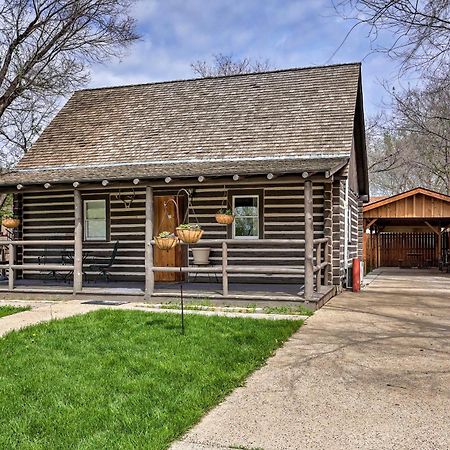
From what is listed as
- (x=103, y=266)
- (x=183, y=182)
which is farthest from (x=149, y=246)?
(x=103, y=266)

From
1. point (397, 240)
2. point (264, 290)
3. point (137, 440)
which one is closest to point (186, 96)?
point (264, 290)

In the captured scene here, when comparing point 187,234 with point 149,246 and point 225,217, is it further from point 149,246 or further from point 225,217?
point 225,217

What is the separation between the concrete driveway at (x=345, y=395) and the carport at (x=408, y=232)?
11.6 meters

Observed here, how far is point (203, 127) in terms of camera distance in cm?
1372

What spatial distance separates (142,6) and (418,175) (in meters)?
23.2

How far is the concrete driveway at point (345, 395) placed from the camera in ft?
11.9

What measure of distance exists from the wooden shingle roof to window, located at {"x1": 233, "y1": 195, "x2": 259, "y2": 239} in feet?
3.04

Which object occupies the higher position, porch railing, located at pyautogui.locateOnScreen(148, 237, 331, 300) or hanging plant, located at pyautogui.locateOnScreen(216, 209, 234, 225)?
hanging plant, located at pyautogui.locateOnScreen(216, 209, 234, 225)

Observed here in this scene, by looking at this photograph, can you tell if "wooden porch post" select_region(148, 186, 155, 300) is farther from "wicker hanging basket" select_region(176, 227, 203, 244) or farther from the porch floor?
"wicker hanging basket" select_region(176, 227, 203, 244)

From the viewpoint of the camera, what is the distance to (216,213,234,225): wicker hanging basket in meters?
11.1

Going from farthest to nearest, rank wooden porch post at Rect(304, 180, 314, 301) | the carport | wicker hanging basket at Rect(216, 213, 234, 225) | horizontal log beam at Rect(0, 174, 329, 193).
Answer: the carport, wicker hanging basket at Rect(216, 213, 234, 225), horizontal log beam at Rect(0, 174, 329, 193), wooden porch post at Rect(304, 180, 314, 301)

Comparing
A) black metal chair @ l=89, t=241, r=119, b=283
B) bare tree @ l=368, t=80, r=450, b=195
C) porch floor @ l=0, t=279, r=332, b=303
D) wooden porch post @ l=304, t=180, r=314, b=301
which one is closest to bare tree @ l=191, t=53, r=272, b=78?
bare tree @ l=368, t=80, r=450, b=195

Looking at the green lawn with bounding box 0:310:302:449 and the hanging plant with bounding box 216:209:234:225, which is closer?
the green lawn with bounding box 0:310:302:449

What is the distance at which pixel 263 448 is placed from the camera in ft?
11.3
